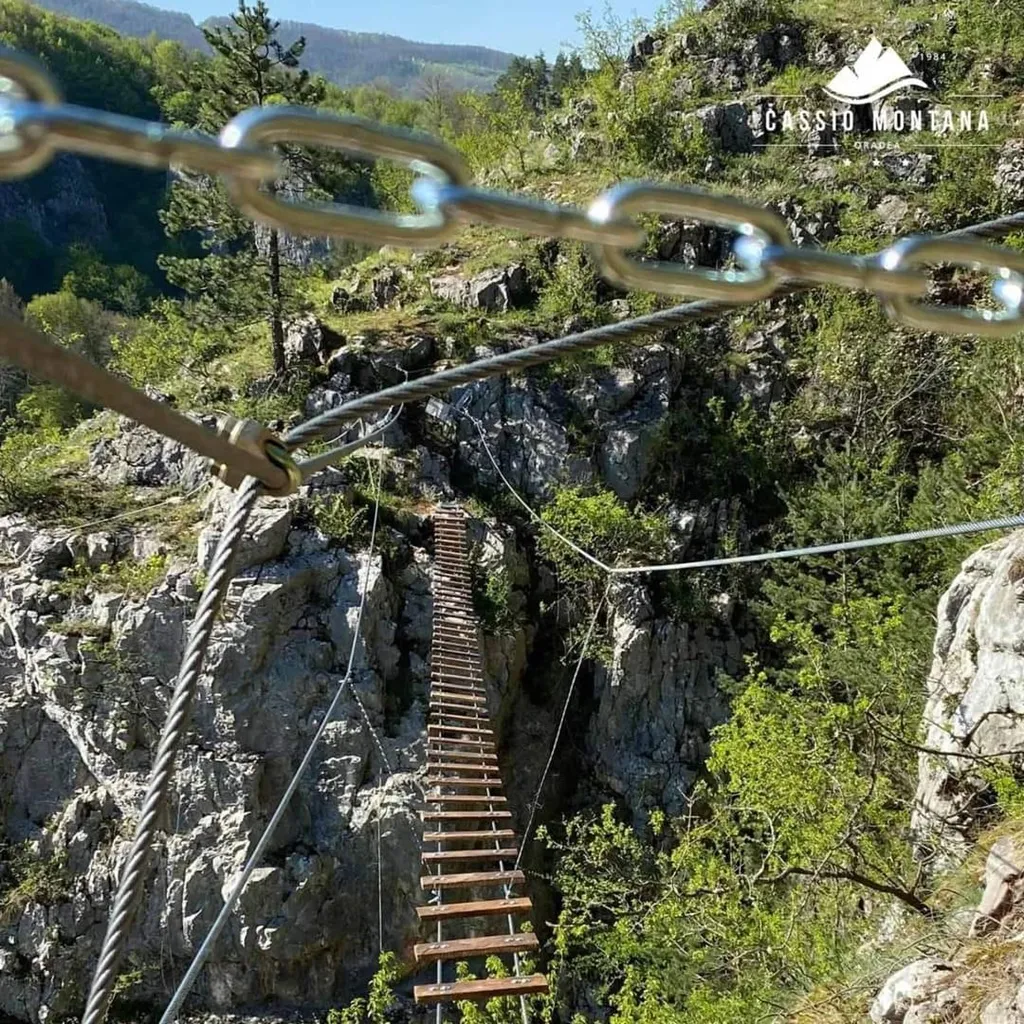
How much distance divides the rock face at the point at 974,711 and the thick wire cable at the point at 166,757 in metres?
3.96

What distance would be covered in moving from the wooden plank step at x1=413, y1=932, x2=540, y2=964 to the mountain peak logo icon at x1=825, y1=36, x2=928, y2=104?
51.5 feet

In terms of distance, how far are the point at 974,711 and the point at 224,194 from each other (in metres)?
9.33

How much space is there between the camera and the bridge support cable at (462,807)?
12.9ft

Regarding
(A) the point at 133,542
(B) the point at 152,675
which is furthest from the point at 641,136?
(B) the point at 152,675

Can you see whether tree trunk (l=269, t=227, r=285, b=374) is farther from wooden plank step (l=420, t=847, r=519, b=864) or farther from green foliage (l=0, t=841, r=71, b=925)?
wooden plank step (l=420, t=847, r=519, b=864)

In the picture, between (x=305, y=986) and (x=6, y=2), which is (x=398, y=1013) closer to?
(x=305, y=986)

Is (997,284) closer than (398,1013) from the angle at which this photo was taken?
Yes

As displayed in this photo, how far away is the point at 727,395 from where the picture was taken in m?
12.0

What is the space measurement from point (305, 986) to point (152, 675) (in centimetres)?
339

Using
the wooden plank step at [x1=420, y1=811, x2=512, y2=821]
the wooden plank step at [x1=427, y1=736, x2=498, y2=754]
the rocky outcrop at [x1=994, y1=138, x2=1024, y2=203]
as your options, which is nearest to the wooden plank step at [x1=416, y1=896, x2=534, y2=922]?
the wooden plank step at [x1=420, y1=811, x2=512, y2=821]

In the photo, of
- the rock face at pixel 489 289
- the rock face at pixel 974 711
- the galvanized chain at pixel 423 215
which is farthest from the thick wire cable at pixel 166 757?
the rock face at pixel 489 289

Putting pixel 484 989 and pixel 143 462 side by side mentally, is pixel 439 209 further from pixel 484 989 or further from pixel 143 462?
pixel 143 462

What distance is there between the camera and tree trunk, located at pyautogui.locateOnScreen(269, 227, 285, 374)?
387 inches

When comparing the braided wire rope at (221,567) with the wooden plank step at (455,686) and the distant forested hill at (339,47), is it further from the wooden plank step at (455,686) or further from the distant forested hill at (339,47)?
the distant forested hill at (339,47)
